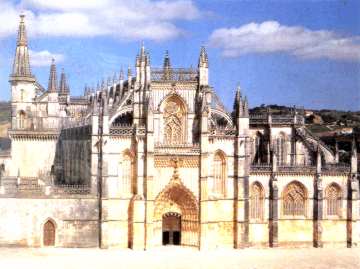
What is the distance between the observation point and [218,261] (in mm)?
48188

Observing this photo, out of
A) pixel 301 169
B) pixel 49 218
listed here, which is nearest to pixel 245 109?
pixel 301 169

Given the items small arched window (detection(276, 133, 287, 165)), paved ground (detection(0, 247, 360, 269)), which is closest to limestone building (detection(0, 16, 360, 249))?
paved ground (detection(0, 247, 360, 269))

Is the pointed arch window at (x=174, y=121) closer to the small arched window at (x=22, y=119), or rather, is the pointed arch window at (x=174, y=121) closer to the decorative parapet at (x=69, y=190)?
the decorative parapet at (x=69, y=190)

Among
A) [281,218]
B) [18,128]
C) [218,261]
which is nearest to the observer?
[218,261]

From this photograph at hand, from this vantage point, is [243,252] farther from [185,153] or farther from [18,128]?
[18,128]

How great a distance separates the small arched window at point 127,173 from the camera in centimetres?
5272

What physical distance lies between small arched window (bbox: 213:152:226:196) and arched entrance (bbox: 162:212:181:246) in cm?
400

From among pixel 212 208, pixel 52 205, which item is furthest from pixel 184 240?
pixel 52 205

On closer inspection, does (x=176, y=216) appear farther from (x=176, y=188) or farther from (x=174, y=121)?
(x=174, y=121)

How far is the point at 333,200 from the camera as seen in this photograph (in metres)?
57.8

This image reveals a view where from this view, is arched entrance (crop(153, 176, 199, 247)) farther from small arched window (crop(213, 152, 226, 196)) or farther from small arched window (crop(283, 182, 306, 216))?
small arched window (crop(283, 182, 306, 216))

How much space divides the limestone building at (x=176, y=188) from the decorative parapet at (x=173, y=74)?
90mm

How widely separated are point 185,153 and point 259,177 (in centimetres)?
751

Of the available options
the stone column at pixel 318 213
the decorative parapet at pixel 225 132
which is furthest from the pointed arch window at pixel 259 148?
the decorative parapet at pixel 225 132
